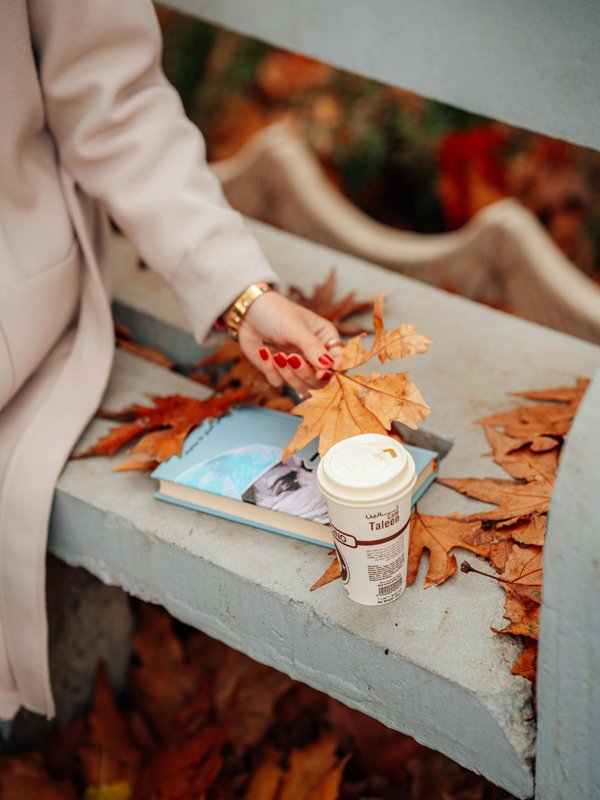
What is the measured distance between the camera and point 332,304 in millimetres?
1954

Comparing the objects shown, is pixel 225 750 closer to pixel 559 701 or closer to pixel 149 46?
pixel 559 701

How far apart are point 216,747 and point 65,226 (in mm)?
1130

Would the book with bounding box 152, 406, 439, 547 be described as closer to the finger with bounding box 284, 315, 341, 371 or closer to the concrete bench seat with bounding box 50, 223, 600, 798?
the concrete bench seat with bounding box 50, 223, 600, 798

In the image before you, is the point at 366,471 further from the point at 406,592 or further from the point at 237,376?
the point at 237,376

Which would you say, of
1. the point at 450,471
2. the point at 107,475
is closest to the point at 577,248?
the point at 450,471

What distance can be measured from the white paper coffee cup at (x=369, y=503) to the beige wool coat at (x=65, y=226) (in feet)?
1.66

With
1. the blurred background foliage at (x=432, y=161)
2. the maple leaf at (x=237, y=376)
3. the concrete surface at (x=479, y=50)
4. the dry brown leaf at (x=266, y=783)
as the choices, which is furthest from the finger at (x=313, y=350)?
the blurred background foliage at (x=432, y=161)

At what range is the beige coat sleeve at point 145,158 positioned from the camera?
1524 mm

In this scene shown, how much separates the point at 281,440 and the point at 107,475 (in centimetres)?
33

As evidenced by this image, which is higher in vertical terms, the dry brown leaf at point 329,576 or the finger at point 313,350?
the finger at point 313,350

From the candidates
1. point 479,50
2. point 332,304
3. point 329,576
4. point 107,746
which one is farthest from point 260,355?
point 107,746

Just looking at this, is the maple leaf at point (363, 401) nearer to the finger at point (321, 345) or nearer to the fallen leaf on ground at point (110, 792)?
the finger at point (321, 345)

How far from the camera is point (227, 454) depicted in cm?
152

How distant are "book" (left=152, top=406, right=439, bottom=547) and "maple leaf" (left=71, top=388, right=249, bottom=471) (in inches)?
1.3
